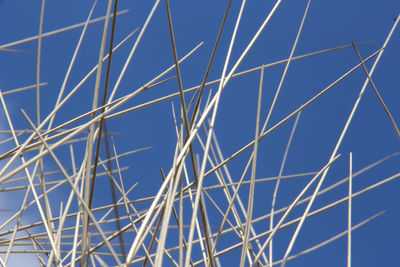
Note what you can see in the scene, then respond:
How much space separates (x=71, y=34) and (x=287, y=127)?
5.09ft

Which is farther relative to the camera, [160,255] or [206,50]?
[206,50]

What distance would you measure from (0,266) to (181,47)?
2870 millimetres

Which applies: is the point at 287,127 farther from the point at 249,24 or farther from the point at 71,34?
the point at 71,34

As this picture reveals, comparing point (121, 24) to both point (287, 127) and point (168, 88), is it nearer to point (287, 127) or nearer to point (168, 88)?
point (168, 88)

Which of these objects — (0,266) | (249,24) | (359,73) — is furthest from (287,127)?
(0,266)

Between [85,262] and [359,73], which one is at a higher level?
[85,262]

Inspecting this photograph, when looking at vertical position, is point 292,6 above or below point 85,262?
below

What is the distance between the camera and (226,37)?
2.92 meters

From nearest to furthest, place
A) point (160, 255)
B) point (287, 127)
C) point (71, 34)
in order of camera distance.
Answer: point (160, 255)
point (287, 127)
point (71, 34)

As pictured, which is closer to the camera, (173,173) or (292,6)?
(173,173)

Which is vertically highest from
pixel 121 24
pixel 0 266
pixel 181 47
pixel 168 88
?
pixel 0 266

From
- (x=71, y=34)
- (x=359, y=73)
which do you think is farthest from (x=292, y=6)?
(x=71, y=34)

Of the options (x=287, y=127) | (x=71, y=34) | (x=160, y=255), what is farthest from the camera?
(x=71, y=34)

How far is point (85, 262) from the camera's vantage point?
0.24m
